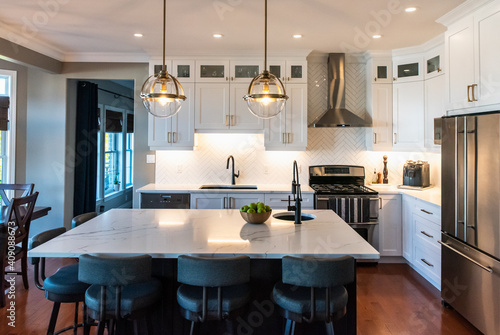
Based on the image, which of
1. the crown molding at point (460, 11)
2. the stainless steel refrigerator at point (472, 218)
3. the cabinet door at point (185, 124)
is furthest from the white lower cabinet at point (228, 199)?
the crown molding at point (460, 11)

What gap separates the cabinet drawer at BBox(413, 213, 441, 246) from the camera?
343 centimetres

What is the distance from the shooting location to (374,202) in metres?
4.17

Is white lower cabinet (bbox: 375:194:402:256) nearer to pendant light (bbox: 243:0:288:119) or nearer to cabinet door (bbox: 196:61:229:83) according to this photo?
pendant light (bbox: 243:0:288:119)

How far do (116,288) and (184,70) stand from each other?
11.0 feet

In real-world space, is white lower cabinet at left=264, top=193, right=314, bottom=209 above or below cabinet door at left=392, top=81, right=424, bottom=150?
below

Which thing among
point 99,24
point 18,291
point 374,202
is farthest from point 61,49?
point 374,202

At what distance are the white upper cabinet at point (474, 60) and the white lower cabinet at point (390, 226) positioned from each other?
146 cm

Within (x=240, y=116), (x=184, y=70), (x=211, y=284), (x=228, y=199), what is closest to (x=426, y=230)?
(x=228, y=199)

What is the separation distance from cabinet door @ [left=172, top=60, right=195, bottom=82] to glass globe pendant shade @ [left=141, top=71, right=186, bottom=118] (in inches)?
77.4

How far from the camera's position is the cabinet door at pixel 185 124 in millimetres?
4484

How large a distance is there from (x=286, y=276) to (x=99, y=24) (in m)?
3.14

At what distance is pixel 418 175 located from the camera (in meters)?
4.32

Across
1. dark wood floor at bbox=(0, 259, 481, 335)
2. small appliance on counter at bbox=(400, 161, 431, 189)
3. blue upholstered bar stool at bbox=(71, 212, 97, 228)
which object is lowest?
dark wood floor at bbox=(0, 259, 481, 335)

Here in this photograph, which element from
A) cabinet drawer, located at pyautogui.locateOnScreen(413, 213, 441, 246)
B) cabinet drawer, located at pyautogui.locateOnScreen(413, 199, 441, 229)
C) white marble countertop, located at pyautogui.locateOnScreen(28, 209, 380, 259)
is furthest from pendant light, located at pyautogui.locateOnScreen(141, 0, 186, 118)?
cabinet drawer, located at pyautogui.locateOnScreen(413, 213, 441, 246)
